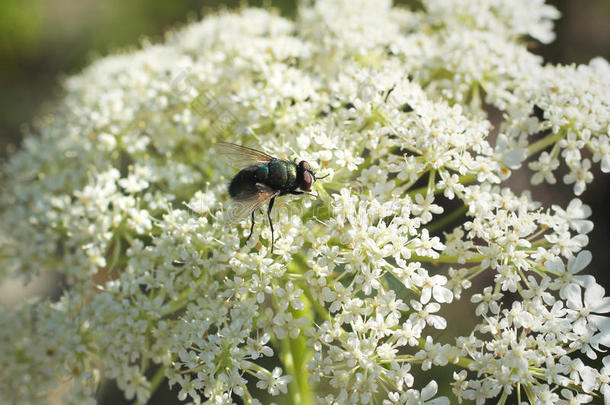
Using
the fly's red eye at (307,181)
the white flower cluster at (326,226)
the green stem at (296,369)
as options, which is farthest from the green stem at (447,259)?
the green stem at (296,369)

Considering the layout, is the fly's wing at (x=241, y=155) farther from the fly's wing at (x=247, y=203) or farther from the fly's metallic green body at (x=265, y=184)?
the fly's wing at (x=247, y=203)

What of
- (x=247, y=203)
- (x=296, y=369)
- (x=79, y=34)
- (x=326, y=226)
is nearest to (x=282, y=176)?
(x=247, y=203)

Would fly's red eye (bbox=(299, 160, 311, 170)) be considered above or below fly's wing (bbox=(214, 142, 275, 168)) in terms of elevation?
above

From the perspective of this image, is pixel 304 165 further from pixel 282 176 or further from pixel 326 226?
pixel 326 226

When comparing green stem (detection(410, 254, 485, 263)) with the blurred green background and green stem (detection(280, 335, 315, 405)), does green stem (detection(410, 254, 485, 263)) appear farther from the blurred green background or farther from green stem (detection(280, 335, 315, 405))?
the blurred green background

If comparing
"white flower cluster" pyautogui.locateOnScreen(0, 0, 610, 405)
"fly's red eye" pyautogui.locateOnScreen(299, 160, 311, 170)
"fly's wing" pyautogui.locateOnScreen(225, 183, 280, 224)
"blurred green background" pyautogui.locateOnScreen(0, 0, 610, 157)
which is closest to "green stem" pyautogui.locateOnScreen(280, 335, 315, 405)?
"white flower cluster" pyautogui.locateOnScreen(0, 0, 610, 405)

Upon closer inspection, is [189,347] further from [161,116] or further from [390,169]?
[161,116]
